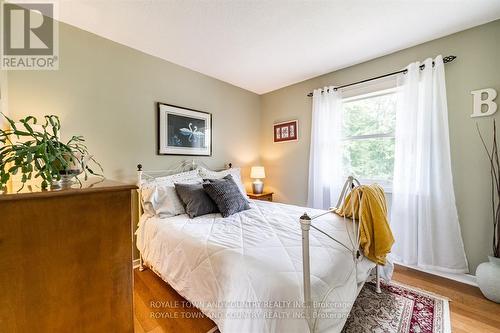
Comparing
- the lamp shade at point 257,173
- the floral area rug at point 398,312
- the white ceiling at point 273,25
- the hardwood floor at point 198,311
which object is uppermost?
the white ceiling at point 273,25

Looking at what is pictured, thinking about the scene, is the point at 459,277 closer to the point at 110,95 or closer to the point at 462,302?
the point at 462,302

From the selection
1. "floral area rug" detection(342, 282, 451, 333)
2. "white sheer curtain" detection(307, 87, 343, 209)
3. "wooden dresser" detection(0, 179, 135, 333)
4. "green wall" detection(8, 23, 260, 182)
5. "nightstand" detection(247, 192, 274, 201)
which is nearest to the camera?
"wooden dresser" detection(0, 179, 135, 333)

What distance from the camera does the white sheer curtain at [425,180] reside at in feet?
6.86

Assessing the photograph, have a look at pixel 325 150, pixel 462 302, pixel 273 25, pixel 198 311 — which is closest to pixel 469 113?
pixel 325 150

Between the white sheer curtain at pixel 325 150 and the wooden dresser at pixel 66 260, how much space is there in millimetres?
2612

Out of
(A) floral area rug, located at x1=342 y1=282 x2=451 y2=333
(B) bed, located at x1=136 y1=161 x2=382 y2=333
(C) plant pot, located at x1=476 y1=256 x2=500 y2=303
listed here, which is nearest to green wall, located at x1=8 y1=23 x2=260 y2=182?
(B) bed, located at x1=136 y1=161 x2=382 y2=333

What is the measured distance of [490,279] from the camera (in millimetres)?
1714

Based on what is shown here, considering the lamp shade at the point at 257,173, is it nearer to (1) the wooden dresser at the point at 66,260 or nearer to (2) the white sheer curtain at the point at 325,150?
(2) the white sheer curtain at the point at 325,150

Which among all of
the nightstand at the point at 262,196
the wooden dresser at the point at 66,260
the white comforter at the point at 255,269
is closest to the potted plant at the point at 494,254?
the white comforter at the point at 255,269

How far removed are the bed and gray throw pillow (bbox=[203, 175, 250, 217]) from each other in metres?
0.17

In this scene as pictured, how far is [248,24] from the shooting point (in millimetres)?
1953

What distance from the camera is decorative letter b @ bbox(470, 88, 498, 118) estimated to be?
1918 mm

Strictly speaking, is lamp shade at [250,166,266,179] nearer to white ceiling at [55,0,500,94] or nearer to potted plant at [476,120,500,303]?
white ceiling at [55,0,500,94]

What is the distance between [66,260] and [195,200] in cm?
134
